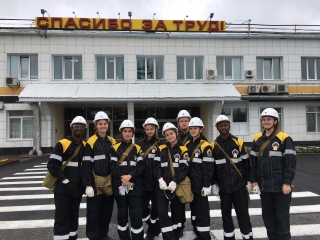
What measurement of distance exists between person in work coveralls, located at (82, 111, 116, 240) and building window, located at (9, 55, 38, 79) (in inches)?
617

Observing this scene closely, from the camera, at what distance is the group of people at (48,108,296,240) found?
371cm

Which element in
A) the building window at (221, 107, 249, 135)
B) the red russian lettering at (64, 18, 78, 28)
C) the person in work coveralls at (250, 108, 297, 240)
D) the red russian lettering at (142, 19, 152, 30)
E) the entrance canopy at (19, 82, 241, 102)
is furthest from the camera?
the building window at (221, 107, 249, 135)

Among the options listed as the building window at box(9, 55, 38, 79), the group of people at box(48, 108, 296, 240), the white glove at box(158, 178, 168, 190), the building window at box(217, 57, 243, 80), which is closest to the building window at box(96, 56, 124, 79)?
the building window at box(9, 55, 38, 79)

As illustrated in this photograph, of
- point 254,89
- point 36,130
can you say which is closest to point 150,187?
point 36,130

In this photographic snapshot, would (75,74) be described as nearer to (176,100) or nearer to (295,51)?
(176,100)

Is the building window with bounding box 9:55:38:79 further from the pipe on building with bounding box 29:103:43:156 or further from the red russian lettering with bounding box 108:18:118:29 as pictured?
the red russian lettering with bounding box 108:18:118:29

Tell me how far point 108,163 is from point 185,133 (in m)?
1.51

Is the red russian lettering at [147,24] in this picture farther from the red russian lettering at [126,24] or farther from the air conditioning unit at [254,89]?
the air conditioning unit at [254,89]

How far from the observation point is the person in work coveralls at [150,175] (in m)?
4.13

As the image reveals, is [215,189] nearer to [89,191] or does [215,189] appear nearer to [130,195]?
[130,195]

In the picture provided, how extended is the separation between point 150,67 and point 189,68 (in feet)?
9.55

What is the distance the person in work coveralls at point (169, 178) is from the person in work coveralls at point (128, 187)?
30cm

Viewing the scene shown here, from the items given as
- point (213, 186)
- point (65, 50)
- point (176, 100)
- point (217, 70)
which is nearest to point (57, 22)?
point (65, 50)

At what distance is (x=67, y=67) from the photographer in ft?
58.4
